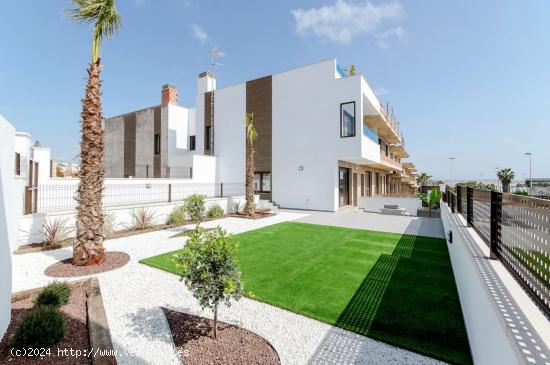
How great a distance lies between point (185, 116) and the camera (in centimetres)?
2475

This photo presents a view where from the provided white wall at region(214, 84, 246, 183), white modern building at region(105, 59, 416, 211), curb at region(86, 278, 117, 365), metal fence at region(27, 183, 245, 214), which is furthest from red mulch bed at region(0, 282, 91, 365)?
white wall at region(214, 84, 246, 183)

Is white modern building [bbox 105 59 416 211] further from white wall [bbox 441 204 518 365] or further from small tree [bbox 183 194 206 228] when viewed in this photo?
white wall [bbox 441 204 518 365]

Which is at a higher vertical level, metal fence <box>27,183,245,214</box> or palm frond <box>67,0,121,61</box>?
palm frond <box>67,0,121,61</box>

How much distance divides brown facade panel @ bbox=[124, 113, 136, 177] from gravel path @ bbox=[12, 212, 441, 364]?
2208cm

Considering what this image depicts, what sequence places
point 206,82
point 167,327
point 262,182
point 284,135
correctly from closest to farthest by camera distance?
point 167,327
point 284,135
point 262,182
point 206,82

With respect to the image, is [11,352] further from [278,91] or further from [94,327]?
[278,91]

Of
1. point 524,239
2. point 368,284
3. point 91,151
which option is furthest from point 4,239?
A: point 368,284

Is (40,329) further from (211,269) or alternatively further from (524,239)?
(524,239)

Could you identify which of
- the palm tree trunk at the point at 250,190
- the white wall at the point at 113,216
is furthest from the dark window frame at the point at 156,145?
the palm tree trunk at the point at 250,190

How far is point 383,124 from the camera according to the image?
22188mm

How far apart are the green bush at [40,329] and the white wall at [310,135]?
590 inches

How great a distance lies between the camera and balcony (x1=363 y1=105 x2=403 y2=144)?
2069cm

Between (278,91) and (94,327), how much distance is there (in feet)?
58.6

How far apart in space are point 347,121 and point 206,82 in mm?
13768
